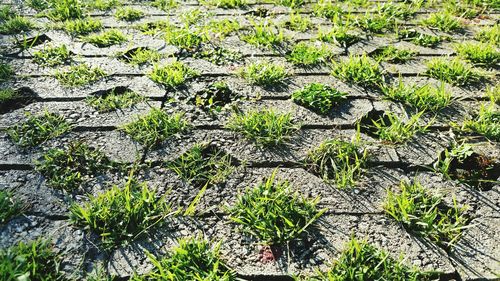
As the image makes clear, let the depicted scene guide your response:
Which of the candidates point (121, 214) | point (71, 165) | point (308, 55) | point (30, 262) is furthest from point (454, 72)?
point (30, 262)

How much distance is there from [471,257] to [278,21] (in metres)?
2.31

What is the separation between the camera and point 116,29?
10.8 feet

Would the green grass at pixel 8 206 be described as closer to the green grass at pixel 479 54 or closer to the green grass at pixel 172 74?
the green grass at pixel 172 74

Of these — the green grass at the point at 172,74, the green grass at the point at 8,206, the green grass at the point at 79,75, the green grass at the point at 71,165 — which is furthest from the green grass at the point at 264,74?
the green grass at the point at 8,206

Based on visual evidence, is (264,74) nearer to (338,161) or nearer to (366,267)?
(338,161)

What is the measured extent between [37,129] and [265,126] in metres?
1.14

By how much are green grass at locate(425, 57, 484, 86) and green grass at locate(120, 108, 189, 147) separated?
5.15ft

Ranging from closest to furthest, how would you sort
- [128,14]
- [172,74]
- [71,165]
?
[71,165], [172,74], [128,14]

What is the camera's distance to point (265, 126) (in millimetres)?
2312

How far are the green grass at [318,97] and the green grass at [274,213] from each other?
0.67 meters

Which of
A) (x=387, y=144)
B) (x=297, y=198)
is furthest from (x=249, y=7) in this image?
(x=297, y=198)

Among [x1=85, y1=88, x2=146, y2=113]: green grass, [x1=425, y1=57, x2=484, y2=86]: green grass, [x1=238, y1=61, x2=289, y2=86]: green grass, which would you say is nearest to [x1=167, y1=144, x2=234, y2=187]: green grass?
[x1=85, y1=88, x2=146, y2=113]: green grass

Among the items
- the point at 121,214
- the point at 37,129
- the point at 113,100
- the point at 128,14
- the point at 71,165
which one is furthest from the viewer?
the point at 128,14

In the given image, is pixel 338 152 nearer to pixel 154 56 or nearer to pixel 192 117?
pixel 192 117
